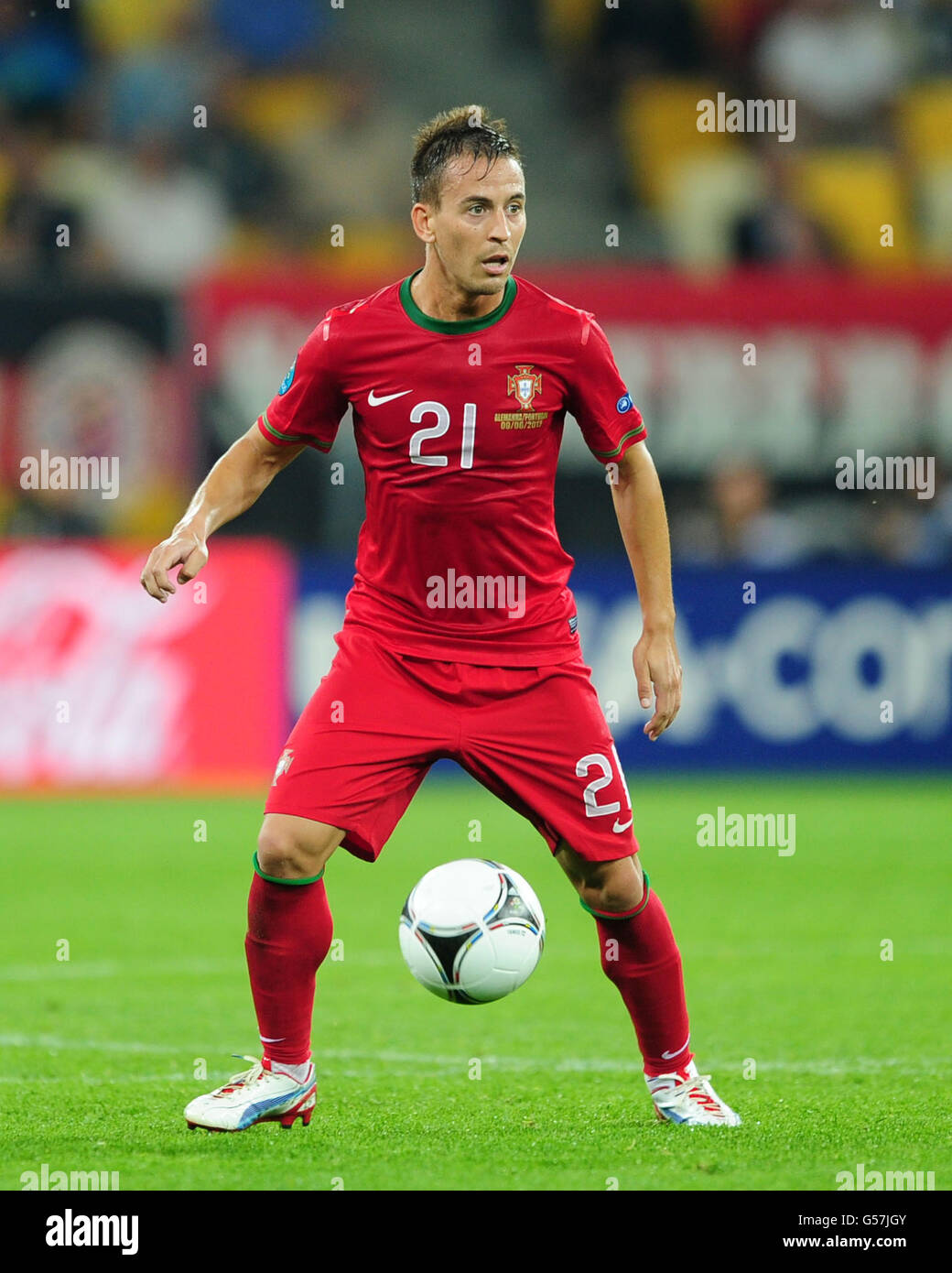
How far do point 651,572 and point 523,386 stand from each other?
1.91ft

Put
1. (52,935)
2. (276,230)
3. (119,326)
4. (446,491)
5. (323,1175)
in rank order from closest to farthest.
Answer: (323,1175) < (446,491) < (52,935) < (119,326) < (276,230)

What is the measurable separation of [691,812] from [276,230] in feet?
25.1

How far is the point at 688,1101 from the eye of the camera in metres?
5.10

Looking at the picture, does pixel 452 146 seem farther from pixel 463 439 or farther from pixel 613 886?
pixel 613 886

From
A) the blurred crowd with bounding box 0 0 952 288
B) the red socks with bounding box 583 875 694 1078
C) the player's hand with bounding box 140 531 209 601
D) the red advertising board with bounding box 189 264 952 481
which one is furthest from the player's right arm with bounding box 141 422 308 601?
the blurred crowd with bounding box 0 0 952 288

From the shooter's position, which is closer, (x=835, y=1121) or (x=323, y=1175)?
(x=323, y=1175)

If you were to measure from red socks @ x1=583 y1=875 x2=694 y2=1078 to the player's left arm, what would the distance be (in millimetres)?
470

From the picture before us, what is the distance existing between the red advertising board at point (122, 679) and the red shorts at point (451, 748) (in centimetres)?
767

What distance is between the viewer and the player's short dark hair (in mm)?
4906

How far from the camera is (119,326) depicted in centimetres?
1449

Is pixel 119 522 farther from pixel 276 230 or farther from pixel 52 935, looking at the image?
pixel 52 935
